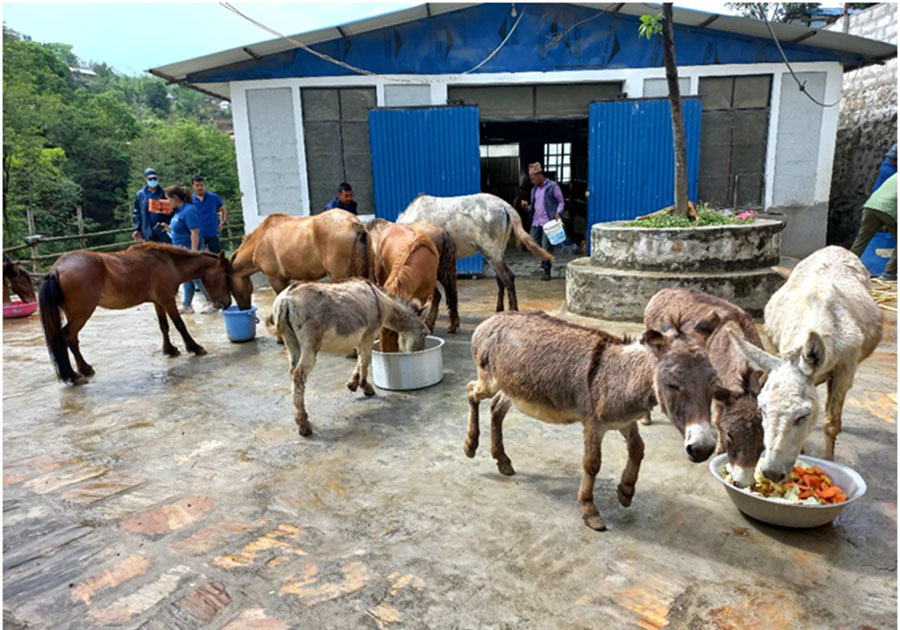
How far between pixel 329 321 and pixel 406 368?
101cm

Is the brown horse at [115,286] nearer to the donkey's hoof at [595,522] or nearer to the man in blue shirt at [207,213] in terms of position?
the man in blue shirt at [207,213]

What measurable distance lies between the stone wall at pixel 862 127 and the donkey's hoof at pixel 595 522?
41.9ft

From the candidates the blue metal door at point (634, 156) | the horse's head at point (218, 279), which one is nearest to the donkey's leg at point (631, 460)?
the horse's head at point (218, 279)

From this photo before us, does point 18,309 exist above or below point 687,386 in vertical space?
below

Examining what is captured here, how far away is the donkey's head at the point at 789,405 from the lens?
272cm

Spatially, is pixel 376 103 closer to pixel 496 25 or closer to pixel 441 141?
pixel 441 141

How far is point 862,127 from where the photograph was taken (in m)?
12.6

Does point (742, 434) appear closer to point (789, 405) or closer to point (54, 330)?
point (789, 405)

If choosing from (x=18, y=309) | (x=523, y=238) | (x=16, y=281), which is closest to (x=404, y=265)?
(x=523, y=238)

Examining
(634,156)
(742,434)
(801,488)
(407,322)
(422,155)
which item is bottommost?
(801,488)

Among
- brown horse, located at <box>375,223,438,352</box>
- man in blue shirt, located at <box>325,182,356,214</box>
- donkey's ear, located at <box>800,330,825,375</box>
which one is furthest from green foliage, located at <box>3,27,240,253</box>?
donkey's ear, located at <box>800,330,825,375</box>

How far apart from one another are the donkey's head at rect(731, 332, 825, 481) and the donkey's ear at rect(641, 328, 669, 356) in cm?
64

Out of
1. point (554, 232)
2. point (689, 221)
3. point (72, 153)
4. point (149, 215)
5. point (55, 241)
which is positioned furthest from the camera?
point (72, 153)

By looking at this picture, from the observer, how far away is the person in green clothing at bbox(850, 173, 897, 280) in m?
8.59
